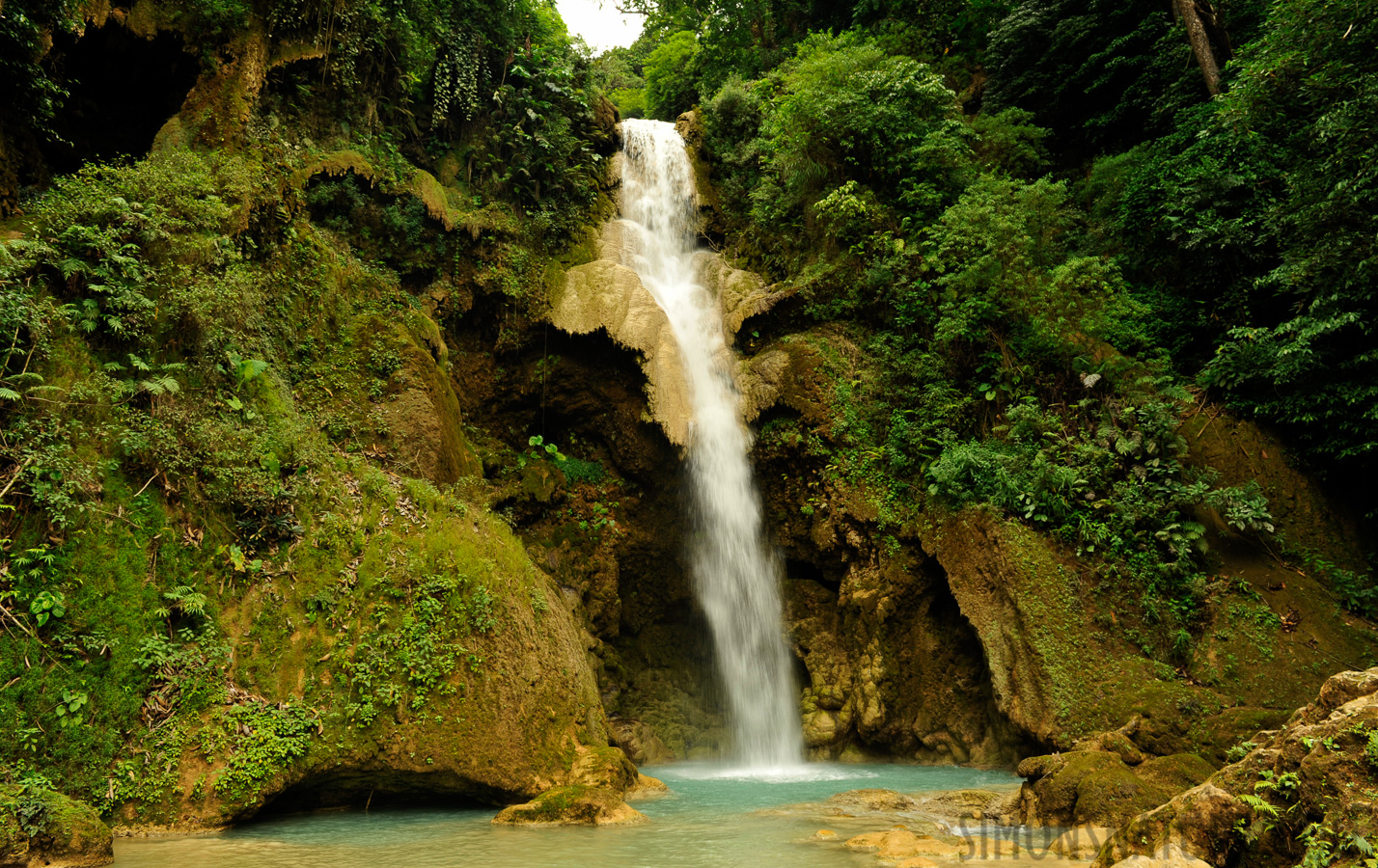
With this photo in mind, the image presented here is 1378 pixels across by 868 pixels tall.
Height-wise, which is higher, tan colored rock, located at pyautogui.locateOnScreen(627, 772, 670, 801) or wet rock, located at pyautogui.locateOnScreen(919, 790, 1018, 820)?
wet rock, located at pyautogui.locateOnScreen(919, 790, 1018, 820)

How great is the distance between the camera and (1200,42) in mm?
14922

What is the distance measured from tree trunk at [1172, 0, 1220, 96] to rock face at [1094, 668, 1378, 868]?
14.7 metres

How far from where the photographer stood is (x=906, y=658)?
12.8 metres

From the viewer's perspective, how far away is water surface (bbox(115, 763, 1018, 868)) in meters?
5.95

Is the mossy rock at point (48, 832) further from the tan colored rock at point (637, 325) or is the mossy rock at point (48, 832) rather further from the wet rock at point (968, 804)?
the tan colored rock at point (637, 325)

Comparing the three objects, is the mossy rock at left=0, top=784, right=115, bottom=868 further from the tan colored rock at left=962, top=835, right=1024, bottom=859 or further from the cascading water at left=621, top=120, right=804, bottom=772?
the cascading water at left=621, top=120, right=804, bottom=772

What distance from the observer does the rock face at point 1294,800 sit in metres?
3.79

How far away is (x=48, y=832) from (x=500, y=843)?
11.4 ft

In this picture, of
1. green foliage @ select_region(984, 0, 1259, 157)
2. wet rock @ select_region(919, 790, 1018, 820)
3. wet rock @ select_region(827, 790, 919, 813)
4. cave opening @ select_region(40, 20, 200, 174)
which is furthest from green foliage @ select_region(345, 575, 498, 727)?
green foliage @ select_region(984, 0, 1259, 157)

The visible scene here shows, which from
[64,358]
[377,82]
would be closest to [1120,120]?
[377,82]

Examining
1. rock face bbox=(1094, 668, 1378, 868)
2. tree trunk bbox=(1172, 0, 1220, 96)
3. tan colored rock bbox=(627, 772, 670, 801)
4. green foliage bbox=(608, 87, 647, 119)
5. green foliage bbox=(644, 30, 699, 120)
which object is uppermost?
green foliage bbox=(608, 87, 647, 119)

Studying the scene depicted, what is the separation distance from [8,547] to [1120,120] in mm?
22019

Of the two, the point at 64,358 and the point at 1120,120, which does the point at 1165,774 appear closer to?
the point at 64,358

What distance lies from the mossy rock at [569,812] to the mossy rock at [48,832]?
3527 mm
